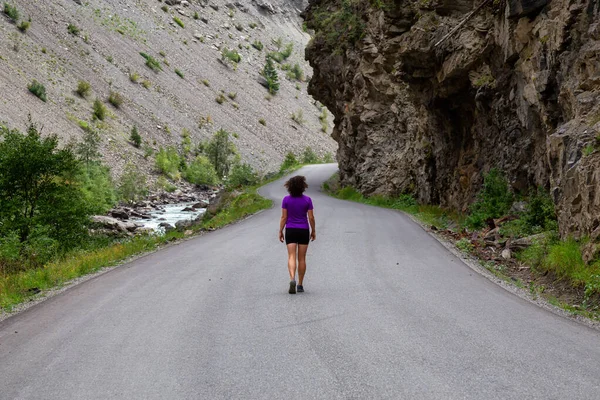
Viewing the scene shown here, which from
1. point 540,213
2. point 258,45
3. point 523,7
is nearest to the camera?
point 540,213

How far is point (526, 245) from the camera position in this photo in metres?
11.3

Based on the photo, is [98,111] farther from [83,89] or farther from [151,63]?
[151,63]

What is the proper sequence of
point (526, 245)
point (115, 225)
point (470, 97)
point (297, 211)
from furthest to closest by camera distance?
point (115, 225) < point (470, 97) < point (526, 245) < point (297, 211)

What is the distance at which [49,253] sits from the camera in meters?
16.1

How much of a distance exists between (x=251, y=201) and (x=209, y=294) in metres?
20.9

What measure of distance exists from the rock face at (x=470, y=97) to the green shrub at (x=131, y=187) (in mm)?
17392

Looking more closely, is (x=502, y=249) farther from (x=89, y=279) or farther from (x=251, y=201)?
(x=251, y=201)

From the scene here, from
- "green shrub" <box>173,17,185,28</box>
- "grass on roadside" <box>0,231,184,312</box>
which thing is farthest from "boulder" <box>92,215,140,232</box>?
"green shrub" <box>173,17,185,28</box>

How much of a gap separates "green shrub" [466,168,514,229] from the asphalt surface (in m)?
6.07

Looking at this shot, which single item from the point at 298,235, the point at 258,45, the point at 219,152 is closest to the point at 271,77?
the point at 258,45

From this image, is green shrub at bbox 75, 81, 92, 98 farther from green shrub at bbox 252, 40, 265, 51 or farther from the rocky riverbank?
green shrub at bbox 252, 40, 265, 51

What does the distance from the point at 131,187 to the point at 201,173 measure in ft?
50.1

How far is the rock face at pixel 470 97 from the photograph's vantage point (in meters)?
10.5

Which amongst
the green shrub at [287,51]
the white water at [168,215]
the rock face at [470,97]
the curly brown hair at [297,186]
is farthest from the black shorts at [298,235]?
the green shrub at [287,51]
